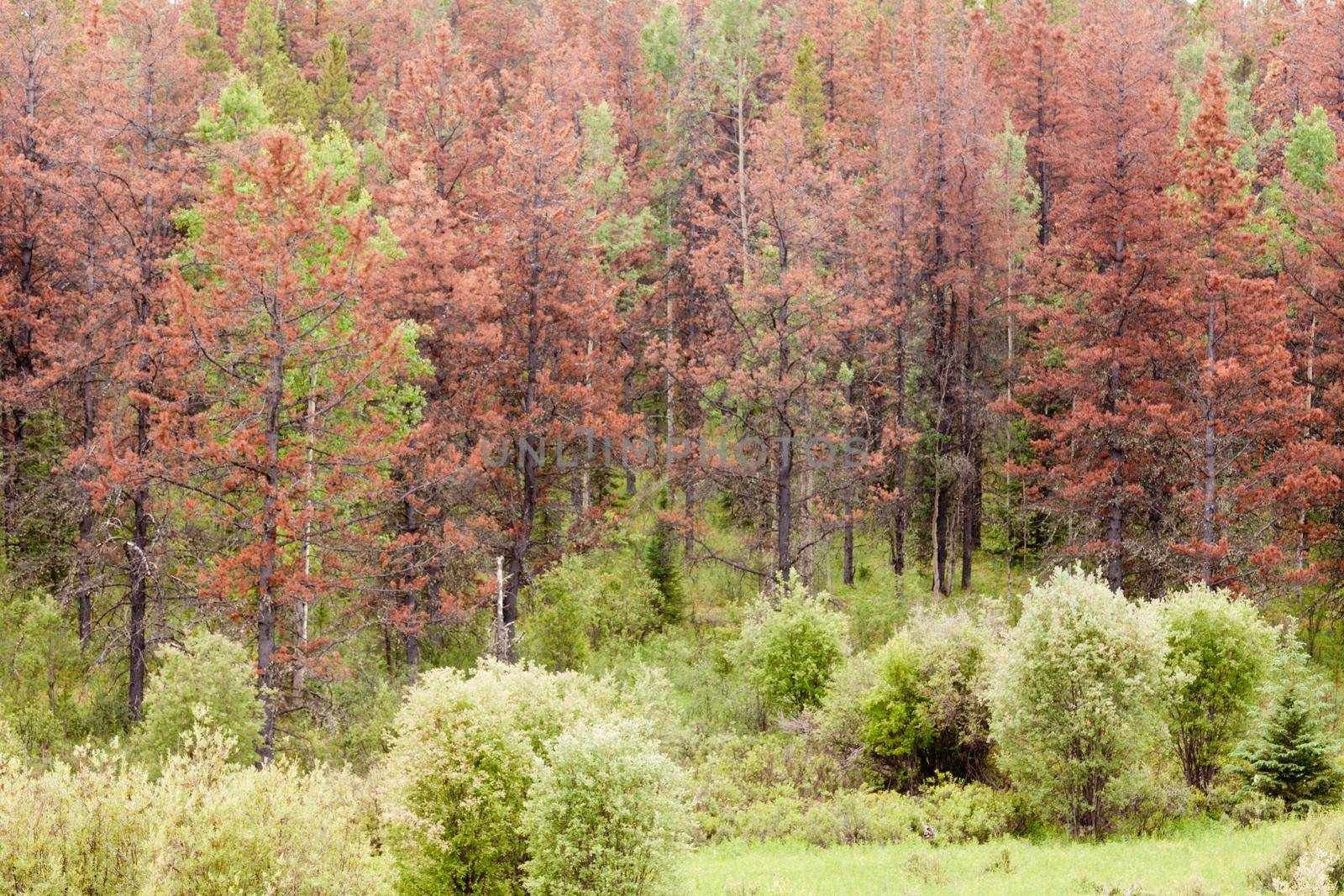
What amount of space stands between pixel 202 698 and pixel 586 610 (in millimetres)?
10810

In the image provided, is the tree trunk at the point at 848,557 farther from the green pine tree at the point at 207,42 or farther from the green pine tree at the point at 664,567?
the green pine tree at the point at 207,42

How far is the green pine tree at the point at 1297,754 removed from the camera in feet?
66.3

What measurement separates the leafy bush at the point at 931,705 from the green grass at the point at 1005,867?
10.7 ft

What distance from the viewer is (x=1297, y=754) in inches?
803

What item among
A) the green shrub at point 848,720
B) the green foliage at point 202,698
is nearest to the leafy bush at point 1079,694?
the green shrub at point 848,720

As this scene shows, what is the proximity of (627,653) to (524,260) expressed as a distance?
12.2 meters

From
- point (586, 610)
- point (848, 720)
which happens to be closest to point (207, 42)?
point (586, 610)

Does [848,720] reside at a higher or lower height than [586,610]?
lower

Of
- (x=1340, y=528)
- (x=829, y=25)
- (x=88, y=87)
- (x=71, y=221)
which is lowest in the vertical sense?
(x=1340, y=528)

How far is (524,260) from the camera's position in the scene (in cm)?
3325

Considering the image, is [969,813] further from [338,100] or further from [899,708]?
[338,100]

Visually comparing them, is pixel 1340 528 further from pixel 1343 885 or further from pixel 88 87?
pixel 88 87

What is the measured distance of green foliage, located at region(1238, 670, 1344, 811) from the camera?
20.2 meters

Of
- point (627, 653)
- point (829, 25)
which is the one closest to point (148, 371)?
point (627, 653)
